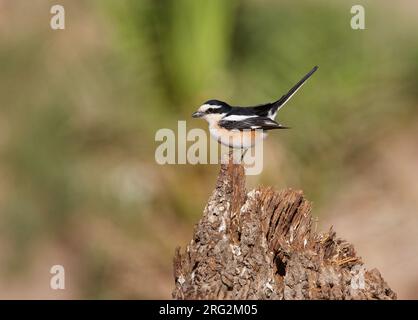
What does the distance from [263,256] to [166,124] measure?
3.72m

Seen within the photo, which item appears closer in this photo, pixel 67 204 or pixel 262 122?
pixel 262 122

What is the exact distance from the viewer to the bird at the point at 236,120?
797cm

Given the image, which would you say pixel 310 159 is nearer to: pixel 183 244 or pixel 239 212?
pixel 183 244

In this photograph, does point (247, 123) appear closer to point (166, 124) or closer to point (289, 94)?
point (289, 94)

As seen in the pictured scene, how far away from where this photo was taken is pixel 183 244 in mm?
8305

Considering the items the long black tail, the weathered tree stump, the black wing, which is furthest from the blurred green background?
the weathered tree stump

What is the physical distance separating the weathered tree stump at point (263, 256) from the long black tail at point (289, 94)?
117 inches

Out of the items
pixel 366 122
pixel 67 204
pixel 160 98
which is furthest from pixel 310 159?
pixel 67 204

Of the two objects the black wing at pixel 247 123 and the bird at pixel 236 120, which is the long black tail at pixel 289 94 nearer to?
the bird at pixel 236 120

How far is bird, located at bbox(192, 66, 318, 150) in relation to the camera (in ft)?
26.2

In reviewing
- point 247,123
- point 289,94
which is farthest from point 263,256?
point 289,94

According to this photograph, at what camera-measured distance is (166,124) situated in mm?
8477
